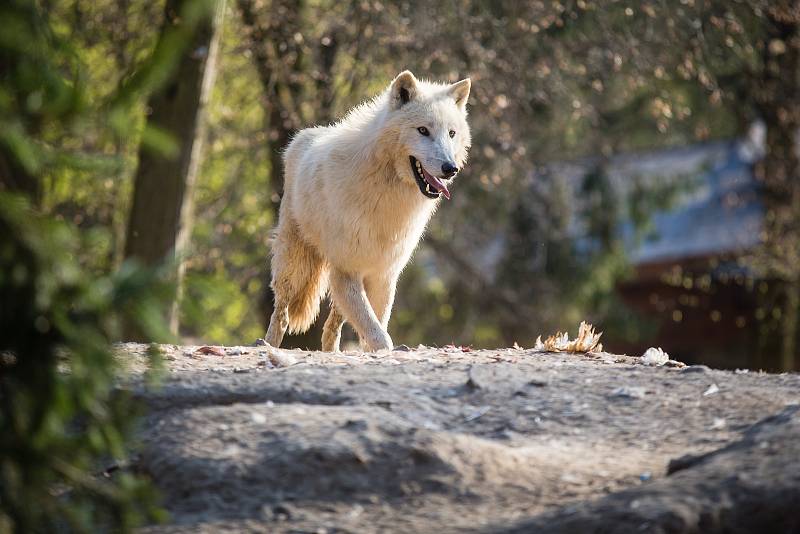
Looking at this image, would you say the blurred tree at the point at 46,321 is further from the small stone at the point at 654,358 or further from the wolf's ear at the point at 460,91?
the wolf's ear at the point at 460,91

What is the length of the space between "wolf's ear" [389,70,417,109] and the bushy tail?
4.98 feet

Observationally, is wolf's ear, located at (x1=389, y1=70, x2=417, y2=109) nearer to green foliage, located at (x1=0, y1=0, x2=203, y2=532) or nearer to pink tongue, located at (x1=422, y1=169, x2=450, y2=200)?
pink tongue, located at (x1=422, y1=169, x2=450, y2=200)

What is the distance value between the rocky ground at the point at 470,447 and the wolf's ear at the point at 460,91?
106 inches

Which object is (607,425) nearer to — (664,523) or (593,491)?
(593,491)

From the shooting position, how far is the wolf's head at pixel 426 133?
779 centimetres

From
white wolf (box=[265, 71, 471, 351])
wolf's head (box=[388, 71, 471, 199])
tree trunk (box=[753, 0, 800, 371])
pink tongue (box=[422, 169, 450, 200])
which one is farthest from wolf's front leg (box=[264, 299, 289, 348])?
tree trunk (box=[753, 0, 800, 371])

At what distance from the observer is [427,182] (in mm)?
8000

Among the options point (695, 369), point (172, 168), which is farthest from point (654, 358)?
point (172, 168)

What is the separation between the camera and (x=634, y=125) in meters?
17.1

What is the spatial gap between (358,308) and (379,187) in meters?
0.89

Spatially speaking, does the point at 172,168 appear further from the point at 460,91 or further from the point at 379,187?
the point at 460,91

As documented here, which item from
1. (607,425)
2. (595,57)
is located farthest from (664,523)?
(595,57)

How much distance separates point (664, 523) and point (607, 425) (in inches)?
55.1

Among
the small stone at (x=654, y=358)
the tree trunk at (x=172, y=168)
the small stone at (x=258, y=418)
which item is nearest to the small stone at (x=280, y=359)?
the small stone at (x=258, y=418)
